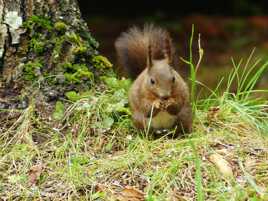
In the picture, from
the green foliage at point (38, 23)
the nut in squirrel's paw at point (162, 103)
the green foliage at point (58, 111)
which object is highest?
the green foliage at point (38, 23)

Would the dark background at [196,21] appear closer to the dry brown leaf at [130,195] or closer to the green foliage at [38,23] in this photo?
the green foliage at [38,23]

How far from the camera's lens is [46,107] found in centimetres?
361

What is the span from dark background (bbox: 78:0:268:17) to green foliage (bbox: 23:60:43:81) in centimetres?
634

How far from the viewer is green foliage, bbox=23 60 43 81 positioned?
3.64 metres

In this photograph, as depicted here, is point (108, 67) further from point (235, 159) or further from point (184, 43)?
point (184, 43)

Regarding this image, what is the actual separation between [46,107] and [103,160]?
46cm

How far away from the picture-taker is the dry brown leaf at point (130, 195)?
3.04 m

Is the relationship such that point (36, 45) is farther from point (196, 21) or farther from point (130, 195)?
point (196, 21)

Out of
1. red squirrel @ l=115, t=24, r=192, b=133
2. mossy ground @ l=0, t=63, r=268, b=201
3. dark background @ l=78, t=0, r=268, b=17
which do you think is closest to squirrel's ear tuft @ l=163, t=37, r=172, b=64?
red squirrel @ l=115, t=24, r=192, b=133

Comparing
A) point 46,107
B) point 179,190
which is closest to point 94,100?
point 46,107

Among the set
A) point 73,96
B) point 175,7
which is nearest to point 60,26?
point 73,96

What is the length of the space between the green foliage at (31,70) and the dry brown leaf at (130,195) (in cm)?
85

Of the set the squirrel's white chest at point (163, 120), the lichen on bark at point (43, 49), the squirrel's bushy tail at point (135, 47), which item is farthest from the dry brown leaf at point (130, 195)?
the squirrel's bushy tail at point (135, 47)

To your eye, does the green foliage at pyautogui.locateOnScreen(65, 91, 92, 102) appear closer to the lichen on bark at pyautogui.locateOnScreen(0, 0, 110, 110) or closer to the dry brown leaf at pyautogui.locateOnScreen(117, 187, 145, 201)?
the lichen on bark at pyautogui.locateOnScreen(0, 0, 110, 110)
